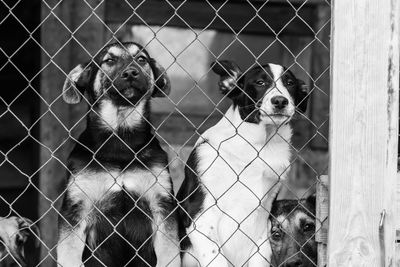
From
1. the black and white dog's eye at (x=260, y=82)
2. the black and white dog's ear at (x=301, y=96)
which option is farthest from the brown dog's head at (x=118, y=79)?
the black and white dog's ear at (x=301, y=96)

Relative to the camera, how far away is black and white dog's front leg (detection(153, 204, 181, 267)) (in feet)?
14.6

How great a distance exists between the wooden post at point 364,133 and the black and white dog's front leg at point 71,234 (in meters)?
1.54

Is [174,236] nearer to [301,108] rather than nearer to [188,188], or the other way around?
[188,188]

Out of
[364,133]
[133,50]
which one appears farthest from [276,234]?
[364,133]

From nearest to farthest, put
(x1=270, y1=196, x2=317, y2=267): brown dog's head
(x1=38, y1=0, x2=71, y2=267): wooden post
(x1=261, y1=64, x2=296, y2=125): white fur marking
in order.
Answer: (x1=261, y1=64, x2=296, y2=125): white fur marking, (x1=270, y1=196, x2=317, y2=267): brown dog's head, (x1=38, y1=0, x2=71, y2=267): wooden post

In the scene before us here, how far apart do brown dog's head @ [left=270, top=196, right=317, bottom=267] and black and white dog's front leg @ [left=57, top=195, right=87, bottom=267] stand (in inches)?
42.5

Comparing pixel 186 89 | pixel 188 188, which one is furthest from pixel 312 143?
pixel 188 188

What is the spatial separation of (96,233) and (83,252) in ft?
0.43

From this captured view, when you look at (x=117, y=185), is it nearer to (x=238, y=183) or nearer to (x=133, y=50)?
(x=238, y=183)

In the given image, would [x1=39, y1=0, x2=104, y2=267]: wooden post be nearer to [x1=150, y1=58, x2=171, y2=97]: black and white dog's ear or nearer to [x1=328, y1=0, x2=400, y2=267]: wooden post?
[x1=150, y1=58, x2=171, y2=97]: black and white dog's ear

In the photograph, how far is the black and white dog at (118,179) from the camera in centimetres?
444

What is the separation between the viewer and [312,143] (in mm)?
7215

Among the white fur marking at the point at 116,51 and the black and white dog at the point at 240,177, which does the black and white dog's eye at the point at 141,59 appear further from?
the black and white dog at the point at 240,177

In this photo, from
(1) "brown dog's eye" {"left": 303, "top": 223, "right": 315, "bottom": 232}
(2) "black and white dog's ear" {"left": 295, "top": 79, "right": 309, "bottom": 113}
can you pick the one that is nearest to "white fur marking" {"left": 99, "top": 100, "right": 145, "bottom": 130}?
(2) "black and white dog's ear" {"left": 295, "top": 79, "right": 309, "bottom": 113}
